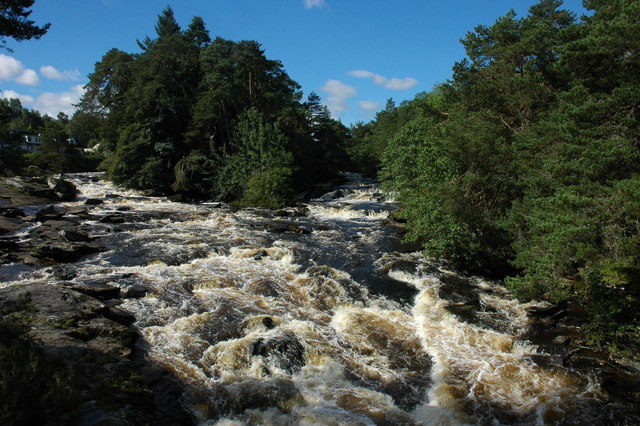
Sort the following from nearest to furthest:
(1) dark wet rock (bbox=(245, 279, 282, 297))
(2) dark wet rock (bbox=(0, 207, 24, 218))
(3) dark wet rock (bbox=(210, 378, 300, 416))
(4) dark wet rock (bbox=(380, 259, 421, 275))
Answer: (3) dark wet rock (bbox=(210, 378, 300, 416)) → (1) dark wet rock (bbox=(245, 279, 282, 297)) → (4) dark wet rock (bbox=(380, 259, 421, 275)) → (2) dark wet rock (bbox=(0, 207, 24, 218))

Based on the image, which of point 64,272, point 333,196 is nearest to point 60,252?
point 64,272

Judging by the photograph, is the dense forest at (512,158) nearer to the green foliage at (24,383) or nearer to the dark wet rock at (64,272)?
the green foliage at (24,383)

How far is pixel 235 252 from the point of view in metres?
18.5

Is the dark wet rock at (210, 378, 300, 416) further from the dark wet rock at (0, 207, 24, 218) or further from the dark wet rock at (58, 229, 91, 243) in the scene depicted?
the dark wet rock at (0, 207, 24, 218)

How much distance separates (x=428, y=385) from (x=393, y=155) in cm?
1985

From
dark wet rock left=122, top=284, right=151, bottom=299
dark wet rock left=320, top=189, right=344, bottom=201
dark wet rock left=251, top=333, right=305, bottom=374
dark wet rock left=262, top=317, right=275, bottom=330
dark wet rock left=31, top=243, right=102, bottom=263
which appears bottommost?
dark wet rock left=251, top=333, right=305, bottom=374

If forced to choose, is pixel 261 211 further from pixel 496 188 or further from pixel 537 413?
pixel 537 413

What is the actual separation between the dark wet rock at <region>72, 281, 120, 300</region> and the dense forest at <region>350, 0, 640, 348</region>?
490 inches

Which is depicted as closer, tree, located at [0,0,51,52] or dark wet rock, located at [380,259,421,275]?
tree, located at [0,0,51,52]

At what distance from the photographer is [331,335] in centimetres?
1105

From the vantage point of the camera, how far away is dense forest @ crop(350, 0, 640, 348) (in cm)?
1051

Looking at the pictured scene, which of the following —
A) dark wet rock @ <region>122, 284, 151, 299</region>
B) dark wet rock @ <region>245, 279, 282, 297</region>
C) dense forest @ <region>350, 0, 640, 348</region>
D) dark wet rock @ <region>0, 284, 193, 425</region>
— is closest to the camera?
dark wet rock @ <region>0, 284, 193, 425</region>

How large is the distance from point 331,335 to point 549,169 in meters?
8.88

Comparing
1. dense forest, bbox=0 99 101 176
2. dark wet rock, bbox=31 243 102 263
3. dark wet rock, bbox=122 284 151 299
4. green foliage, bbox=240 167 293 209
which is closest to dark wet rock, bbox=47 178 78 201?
dense forest, bbox=0 99 101 176
